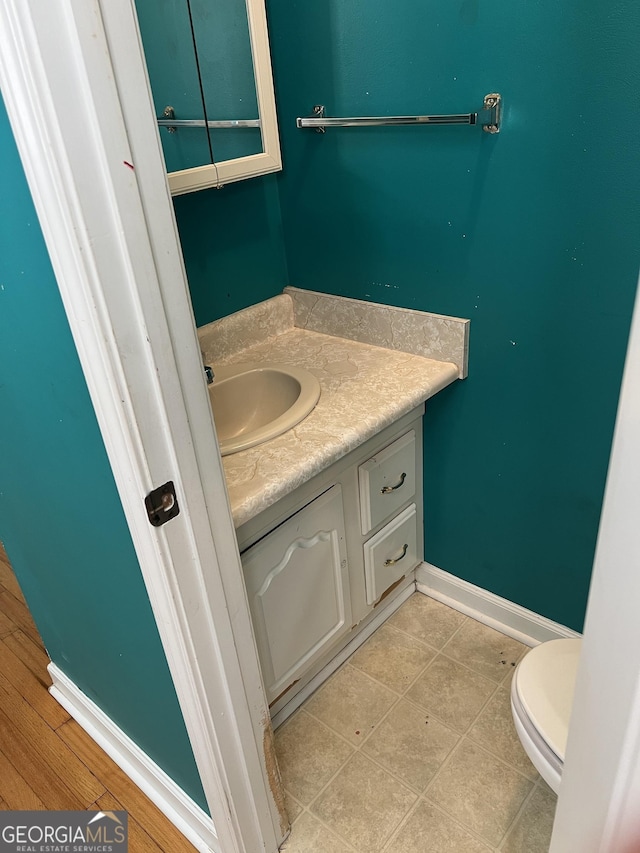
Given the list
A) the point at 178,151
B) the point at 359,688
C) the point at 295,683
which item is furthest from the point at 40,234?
the point at 359,688

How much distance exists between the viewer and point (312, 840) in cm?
137

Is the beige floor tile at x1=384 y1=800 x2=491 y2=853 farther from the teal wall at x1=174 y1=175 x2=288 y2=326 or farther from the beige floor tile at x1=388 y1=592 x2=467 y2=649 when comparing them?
the teal wall at x1=174 y1=175 x2=288 y2=326

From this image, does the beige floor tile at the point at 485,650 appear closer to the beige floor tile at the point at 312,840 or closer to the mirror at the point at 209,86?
the beige floor tile at the point at 312,840

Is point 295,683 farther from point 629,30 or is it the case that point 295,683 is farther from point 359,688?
point 629,30

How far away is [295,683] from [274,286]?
109 centimetres

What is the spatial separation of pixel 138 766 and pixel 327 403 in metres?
0.96

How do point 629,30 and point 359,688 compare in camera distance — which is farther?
point 359,688

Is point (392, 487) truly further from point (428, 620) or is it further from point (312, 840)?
point (312, 840)

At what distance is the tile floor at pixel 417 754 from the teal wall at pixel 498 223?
0.26 metres

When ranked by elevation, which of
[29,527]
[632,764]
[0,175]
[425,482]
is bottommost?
[425,482]

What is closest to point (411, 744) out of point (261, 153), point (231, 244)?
point (231, 244)

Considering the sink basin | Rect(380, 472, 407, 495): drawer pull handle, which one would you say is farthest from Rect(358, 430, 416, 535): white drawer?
the sink basin

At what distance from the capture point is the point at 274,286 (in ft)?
5.98

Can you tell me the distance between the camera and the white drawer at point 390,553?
1.69 m
